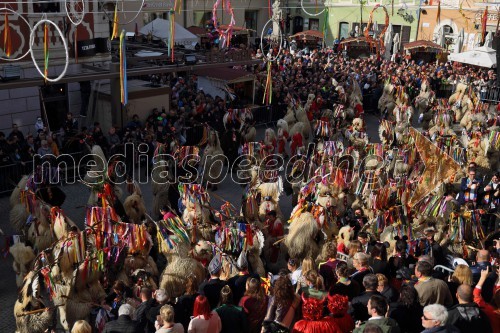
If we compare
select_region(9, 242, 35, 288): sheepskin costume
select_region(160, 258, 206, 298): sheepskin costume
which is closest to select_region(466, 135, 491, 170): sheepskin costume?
select_region(160, 258, 206, 298): sheepskin costume

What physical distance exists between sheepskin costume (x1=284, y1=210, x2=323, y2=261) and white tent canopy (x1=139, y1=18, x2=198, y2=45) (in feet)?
51.3

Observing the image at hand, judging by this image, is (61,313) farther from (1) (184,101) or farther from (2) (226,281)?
(1) (184,101)

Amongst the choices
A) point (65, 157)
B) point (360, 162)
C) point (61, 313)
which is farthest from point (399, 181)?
point (65, 157)

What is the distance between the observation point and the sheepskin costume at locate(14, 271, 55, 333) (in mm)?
6488

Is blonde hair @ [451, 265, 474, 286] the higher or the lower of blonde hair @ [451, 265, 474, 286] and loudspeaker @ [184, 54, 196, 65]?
the lower

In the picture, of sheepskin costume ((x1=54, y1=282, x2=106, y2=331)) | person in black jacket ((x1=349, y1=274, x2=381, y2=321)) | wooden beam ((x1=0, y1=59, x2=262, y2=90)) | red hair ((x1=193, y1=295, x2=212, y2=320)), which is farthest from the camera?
wooden beam ((x1=0, y1=59, x2=262, y2=90))

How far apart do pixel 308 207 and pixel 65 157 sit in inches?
281

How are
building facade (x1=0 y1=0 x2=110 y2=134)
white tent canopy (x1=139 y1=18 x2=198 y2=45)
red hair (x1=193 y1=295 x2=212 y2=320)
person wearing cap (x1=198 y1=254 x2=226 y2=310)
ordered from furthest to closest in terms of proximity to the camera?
white tent canopy (x1=139 y1=18 x2=198 y2=45)
building facade (x1=0 y1=0 x2=110 y2=134)
person wearing cap (x1=198 y1=254 x2=226 y2=310)
red hair (x1=193 y1=295 x2=212 y2=320)

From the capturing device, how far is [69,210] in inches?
484

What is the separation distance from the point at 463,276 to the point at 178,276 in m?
3.60

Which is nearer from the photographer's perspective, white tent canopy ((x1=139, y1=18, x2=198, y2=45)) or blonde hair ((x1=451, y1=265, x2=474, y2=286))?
blonde hair ((x1=451, y1=265, x2=474, y2=286))

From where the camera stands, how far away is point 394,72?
25078 mm

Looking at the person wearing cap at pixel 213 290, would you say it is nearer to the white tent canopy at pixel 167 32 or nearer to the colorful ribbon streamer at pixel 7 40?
the colorful ribbon streamer at pixel 7 40

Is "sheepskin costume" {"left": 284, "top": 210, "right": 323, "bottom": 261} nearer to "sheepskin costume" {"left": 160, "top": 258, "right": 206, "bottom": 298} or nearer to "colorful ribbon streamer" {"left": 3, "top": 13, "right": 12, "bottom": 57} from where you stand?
"sheepskin costume" {"left": 160, "top": 258, "right": 206, "bottom": 298}
